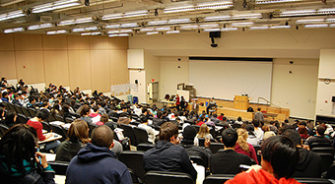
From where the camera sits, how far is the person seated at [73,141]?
3.11 metres

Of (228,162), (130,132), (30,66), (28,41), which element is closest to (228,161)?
(228,162)

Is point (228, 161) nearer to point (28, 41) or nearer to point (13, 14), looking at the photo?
point (13, 14)

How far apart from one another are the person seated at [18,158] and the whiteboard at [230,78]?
14576 mm

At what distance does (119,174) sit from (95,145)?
1.03 feet

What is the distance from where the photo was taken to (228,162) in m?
2.82

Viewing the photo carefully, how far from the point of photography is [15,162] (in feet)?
5.68

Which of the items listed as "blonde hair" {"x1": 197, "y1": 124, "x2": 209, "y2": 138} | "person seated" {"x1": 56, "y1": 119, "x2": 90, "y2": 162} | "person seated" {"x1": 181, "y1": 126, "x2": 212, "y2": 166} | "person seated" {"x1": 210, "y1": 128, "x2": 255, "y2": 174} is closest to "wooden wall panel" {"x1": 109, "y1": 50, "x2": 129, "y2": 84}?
"blonde hair" {"x1": 197, "y1": 124, "x2": 209, "y2": 138}

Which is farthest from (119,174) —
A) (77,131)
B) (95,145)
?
(77,131)

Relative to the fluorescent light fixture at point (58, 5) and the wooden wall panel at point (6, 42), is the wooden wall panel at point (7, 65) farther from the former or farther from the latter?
the fluorescent light fixture at point (58, 5)

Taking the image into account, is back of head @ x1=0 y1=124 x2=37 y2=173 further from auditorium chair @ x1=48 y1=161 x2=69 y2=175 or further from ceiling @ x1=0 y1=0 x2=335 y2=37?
ceiling @ x1=0 y1=0 x2=335 y2=37

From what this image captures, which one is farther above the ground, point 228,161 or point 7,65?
point 7,65

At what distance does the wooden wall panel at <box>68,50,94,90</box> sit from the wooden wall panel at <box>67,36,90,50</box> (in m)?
0.31

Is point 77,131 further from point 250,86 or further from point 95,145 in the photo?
point 250,86

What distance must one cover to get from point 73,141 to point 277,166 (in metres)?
2.54
